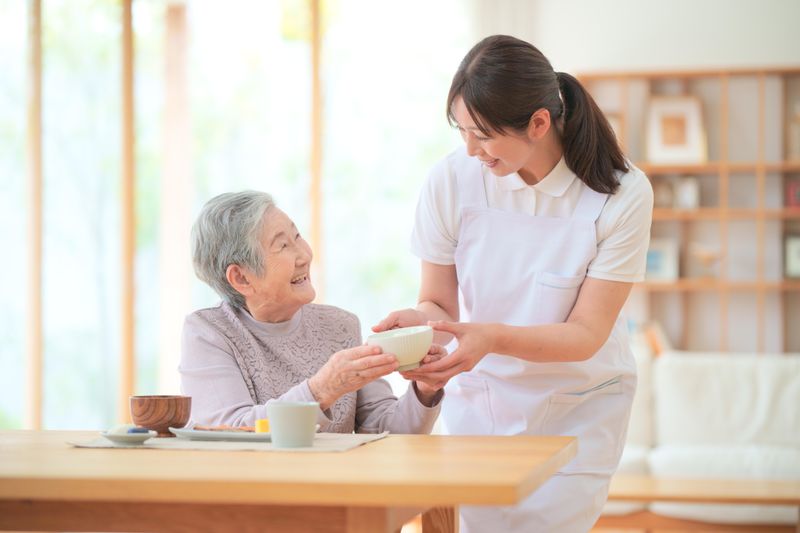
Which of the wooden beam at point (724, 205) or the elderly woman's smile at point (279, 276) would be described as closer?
the elderly woman's smile at point (279, 276)

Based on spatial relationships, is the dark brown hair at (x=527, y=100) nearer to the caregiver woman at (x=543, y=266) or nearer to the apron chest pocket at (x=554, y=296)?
the caregiver woman at (x=543, y=266)

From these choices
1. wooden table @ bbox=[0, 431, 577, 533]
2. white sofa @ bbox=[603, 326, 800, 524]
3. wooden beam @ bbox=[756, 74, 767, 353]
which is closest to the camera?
wooden table @ bbox=[0, 431, 577, 533]

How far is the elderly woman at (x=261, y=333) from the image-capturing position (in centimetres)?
200

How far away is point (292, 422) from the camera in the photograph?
5.24 feet

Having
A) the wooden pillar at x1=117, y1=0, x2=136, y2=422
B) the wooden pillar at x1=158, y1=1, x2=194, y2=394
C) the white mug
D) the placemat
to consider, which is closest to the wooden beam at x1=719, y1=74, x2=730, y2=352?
the wooden pillar at x1=158, y1=1, x2=194, y2=394

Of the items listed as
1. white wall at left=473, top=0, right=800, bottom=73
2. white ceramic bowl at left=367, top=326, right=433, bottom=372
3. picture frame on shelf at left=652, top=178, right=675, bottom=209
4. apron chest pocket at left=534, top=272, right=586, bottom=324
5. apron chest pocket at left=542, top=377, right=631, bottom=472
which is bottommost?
apron chest pocket at left=542, top=377, right=631, bottom=472

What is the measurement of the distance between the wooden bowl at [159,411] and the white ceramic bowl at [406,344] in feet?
1.12

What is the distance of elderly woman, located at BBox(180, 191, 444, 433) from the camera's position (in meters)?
2.00

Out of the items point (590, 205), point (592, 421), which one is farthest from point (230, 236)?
point (592, 421)

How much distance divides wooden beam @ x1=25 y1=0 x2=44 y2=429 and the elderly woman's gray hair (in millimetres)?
2497

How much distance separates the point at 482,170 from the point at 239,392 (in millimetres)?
684

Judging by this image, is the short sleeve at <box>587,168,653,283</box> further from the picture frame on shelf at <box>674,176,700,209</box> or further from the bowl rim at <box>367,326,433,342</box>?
the picture frame on shelf at <box>674,176,700,209</box>

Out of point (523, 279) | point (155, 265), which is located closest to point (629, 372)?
point (523, 279)

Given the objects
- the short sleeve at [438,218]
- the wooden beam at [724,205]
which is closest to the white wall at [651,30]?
the wooden beam at [724,205]
